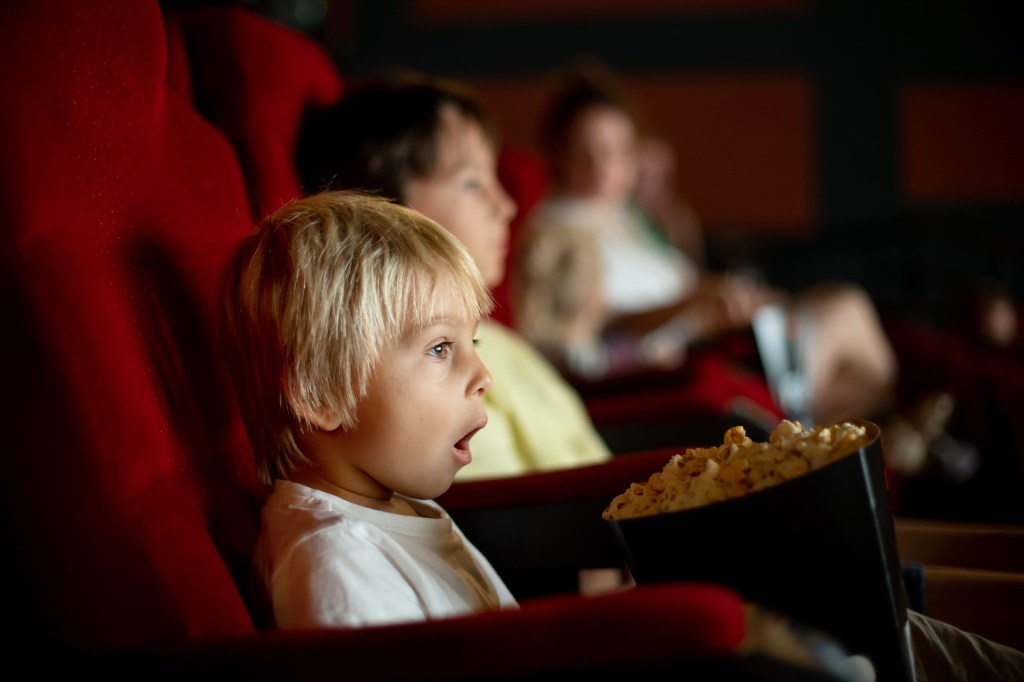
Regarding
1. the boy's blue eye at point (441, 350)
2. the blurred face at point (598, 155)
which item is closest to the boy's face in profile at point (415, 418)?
the boy's blue eye at point (441, 350)

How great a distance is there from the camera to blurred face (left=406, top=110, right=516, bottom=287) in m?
1.33

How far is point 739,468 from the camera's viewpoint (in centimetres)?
74

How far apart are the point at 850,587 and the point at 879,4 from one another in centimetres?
490

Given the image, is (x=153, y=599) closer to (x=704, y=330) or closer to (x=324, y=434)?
(x=324, y=434)

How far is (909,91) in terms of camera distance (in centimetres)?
494

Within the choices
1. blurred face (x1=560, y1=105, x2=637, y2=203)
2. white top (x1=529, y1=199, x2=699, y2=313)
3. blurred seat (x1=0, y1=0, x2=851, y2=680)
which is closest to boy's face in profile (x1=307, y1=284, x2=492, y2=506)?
blurred seat (x1=0, y1=0, x2=851, y2=680)

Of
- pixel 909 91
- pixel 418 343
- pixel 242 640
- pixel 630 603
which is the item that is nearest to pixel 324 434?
pixel 418 343

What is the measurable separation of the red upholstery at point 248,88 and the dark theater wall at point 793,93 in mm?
3719

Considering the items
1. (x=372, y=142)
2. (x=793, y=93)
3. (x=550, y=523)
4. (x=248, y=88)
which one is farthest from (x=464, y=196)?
(x=793, y=93)

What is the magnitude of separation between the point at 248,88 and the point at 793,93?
Result: 4200 mm

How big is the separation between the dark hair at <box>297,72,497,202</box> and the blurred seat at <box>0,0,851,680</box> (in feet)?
1.13

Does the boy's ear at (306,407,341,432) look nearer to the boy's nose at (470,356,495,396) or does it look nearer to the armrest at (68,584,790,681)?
the boy's nose at (470,356,495,396)

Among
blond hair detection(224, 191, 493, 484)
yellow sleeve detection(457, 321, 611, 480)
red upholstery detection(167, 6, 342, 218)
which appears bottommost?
yellow sleeve detection(457, 321, 611, 480)

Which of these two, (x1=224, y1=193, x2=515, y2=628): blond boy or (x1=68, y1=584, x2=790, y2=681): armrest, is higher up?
(x1=224, y1=193, x2=515, y2=628): blond boy
